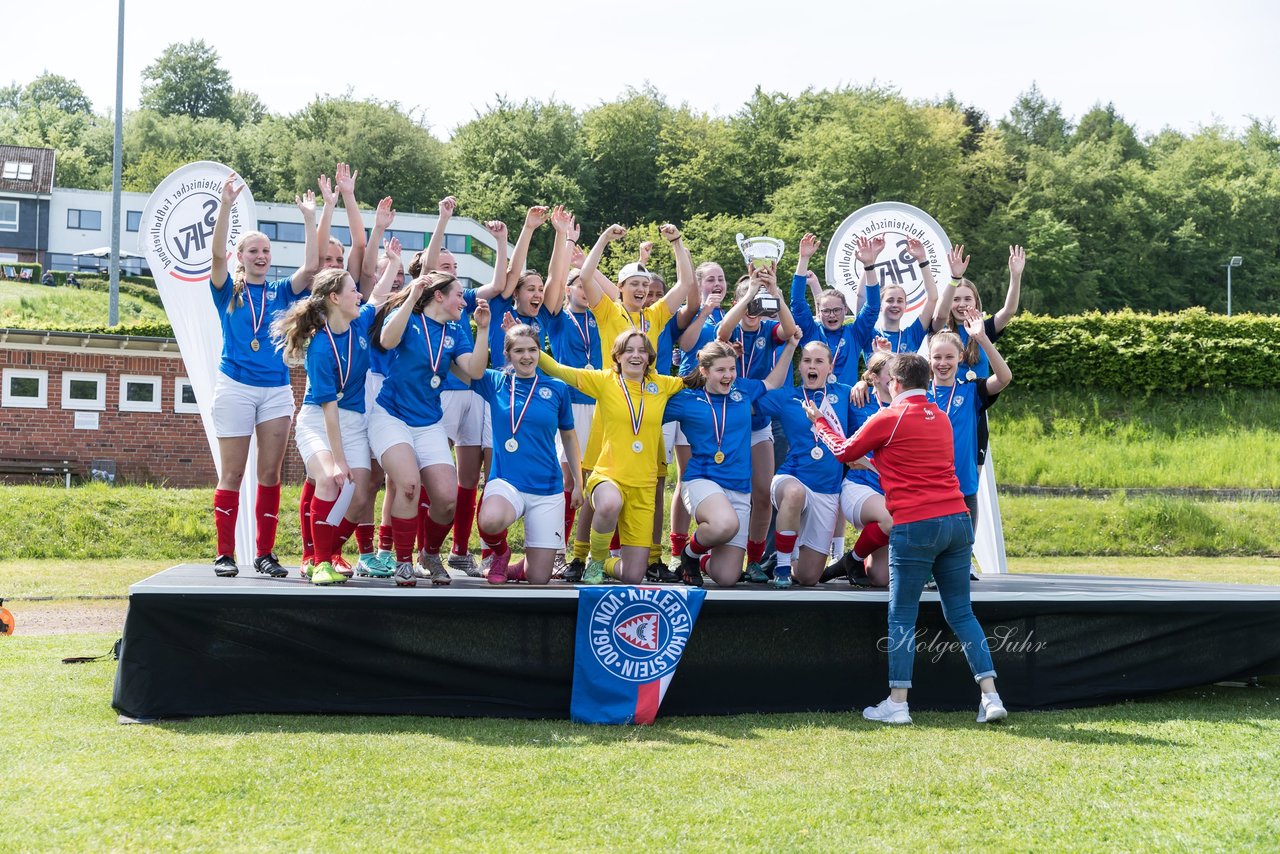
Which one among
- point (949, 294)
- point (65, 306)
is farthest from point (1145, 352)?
point (65, 306)

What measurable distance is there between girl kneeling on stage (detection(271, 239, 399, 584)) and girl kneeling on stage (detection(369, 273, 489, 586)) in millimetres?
131

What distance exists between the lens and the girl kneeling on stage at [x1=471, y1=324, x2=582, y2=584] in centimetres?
698

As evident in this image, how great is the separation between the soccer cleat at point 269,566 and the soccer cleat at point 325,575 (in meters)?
0.57

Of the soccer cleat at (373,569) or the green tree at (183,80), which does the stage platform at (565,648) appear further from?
the green tree at (183,80)

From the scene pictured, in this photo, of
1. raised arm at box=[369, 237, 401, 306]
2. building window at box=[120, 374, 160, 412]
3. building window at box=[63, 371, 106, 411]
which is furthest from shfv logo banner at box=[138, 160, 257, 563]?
building window at box=[63, 371, 106, 411]

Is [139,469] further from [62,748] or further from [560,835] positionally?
[560,835]

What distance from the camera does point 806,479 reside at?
7703mm

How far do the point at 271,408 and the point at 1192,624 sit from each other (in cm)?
538

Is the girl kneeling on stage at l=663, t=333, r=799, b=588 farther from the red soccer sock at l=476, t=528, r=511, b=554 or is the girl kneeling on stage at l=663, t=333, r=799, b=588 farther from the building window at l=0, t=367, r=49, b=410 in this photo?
the building window at l=0, t=367, r=49, b=410

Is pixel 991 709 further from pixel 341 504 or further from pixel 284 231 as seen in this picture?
pixel 284 231

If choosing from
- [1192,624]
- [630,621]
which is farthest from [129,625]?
[1192,624]

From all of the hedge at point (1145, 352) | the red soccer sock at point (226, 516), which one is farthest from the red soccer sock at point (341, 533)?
the hedge at point (1145, 352)

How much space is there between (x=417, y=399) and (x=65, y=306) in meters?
39.0

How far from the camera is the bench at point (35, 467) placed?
2162 centimetres
